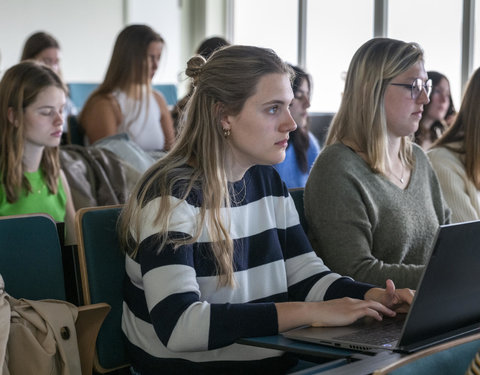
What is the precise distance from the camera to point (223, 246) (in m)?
1.63

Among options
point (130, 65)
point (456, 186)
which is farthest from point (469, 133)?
point (130, 65)

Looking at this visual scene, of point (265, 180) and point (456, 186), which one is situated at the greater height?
point (265, 180)

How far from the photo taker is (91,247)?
71.6 inches

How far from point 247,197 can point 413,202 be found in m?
0.64

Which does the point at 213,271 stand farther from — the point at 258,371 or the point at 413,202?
the point at 413,202

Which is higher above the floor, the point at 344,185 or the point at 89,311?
the point at 344,185

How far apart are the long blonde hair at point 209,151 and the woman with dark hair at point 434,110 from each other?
2.16 meters

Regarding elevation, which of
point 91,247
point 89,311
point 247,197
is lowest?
point 89,311

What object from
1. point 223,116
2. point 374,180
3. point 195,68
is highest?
point 195,68

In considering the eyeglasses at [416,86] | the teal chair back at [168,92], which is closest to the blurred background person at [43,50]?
the teal chair back at [168,92]

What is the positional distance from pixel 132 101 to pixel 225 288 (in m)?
2.53

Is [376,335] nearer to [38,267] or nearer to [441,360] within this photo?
[441,360]

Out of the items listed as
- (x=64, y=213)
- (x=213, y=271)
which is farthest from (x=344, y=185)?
(x=64, y=213)

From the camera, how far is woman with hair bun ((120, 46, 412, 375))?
147 cm
